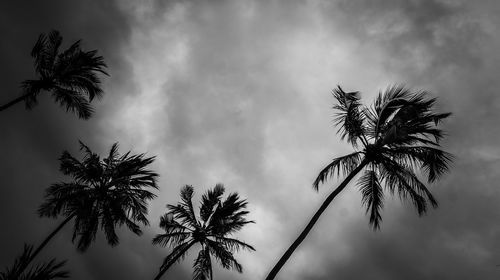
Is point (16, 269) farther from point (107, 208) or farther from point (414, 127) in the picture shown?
point (414, 127)

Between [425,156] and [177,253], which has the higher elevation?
[425,156]

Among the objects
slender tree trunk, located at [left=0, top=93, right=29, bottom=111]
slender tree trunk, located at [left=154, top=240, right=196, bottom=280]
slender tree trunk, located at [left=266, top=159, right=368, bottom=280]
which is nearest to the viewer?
slender tree trunk, located at [left=266, top=159, right=368, bottom=280]

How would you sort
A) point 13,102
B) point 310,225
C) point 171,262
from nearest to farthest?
point 310,225 < point 13,102 < point 171,262

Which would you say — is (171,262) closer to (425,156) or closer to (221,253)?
(221,253)

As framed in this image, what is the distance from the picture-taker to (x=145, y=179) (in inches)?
712

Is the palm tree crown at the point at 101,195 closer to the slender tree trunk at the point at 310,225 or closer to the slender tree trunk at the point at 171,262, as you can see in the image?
the slender tree trunk at the point at 171,262

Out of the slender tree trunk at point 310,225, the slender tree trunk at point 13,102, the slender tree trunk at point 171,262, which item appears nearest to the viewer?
the slender tree trunk at point 310,225

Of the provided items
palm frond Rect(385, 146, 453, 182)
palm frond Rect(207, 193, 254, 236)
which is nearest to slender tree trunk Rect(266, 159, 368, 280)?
palm frond Rect(385, 146, 453, 182)

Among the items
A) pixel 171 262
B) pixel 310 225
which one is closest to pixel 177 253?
pixel 171 262

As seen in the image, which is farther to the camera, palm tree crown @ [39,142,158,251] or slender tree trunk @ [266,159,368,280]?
palm tree crown @ [39,142,158,251]

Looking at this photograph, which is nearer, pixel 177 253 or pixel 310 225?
pixel 310 225

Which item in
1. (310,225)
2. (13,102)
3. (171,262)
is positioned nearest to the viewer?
(310,225)

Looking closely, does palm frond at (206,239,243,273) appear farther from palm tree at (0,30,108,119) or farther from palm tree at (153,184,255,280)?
palm tree at (0,30,108,119)

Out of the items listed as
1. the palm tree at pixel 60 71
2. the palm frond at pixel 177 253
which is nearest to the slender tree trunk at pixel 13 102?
the palm tree at pixel 60 71
